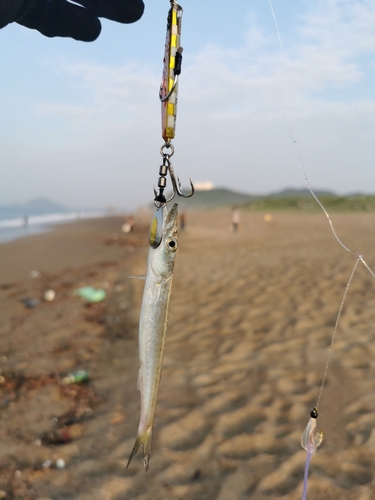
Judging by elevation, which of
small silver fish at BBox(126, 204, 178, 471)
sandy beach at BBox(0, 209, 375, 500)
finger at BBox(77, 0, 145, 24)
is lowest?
sandy beach at BBox(0, 209, 375, 500)

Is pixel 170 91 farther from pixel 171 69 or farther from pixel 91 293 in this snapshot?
pixel 91 293

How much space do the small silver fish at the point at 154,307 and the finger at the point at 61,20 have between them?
2.47m

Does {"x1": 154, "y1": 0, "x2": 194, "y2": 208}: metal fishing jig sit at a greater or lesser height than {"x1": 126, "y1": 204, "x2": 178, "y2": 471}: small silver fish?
greater

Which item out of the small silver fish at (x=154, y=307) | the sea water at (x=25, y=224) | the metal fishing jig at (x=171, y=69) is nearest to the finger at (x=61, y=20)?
the metal fishing jig at (x=171, y=69)

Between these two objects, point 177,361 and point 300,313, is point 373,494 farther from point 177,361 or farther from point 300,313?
point 300,313

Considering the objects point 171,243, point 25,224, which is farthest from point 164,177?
point 25,224

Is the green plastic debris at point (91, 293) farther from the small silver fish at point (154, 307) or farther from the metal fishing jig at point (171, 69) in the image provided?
the metal fishing jig at point (171, 69)

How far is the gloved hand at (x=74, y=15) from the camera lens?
10.6 ft

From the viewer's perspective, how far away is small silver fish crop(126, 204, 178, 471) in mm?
2035

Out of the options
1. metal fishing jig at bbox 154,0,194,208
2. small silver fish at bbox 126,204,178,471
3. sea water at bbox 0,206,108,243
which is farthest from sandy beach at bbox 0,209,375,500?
sea water at bbox 0,206,108,243

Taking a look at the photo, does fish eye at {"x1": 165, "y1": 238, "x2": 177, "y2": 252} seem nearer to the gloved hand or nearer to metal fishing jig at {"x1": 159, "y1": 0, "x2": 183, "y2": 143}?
metal fishing jig at {"x1": 159, "y1": 0, "x2": 183, "y2": 143}

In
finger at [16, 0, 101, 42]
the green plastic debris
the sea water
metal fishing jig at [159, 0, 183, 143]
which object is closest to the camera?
metal fishing jig at [159, 0, 183, 143]

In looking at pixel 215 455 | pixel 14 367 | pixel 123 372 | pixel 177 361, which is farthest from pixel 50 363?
pixel 215 455

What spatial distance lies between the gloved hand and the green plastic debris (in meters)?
6.23
